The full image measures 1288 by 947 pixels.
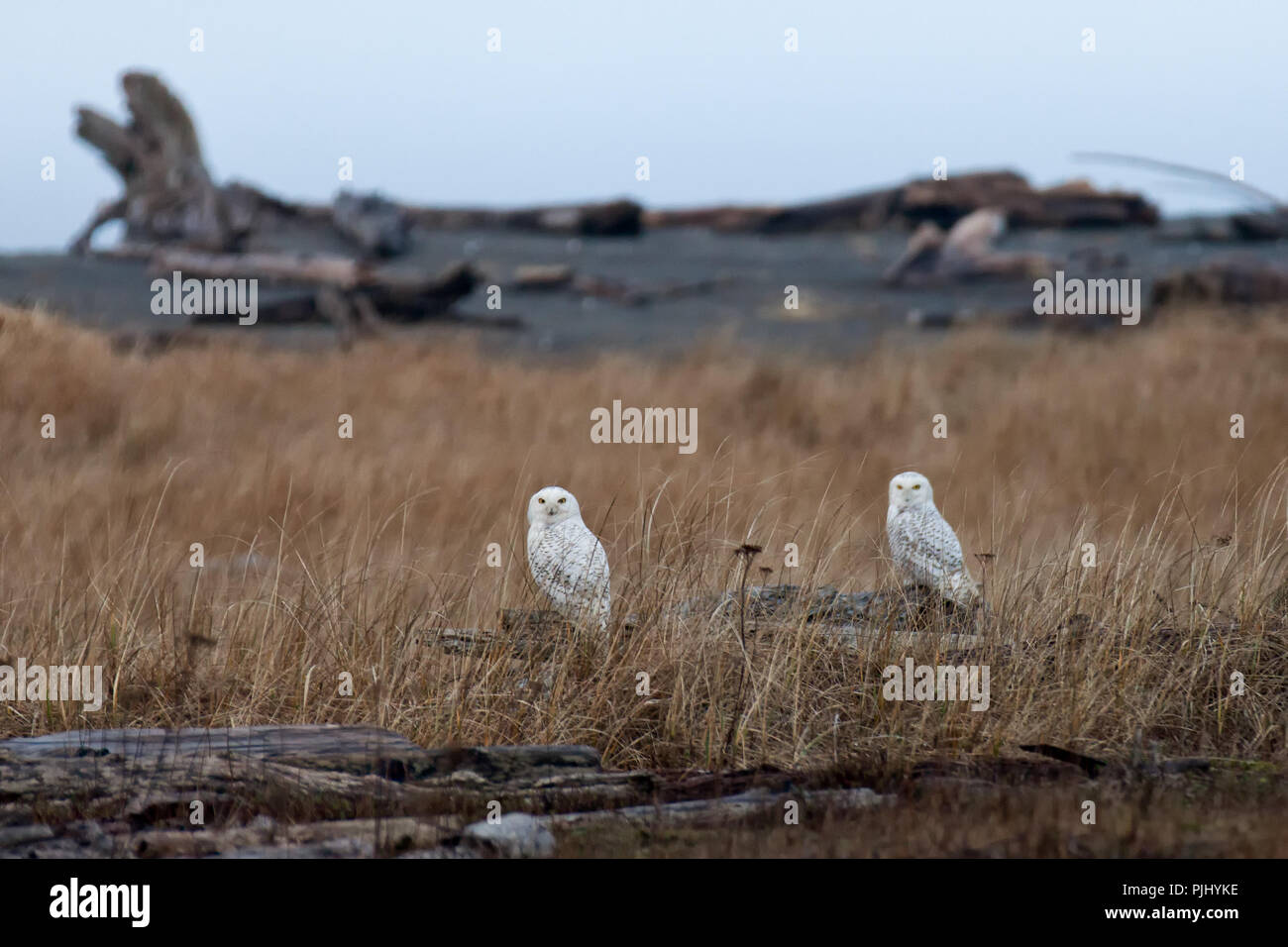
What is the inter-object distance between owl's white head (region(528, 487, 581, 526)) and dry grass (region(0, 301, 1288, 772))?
1.11 ft

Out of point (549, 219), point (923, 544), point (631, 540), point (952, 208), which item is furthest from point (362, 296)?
point (952, 208)

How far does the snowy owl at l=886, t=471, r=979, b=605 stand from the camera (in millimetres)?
4652

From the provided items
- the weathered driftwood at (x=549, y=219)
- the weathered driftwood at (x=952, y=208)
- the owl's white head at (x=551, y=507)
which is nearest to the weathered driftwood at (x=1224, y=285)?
the weathered driftwood at (x=952, y=208)

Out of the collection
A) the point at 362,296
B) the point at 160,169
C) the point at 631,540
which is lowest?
the point at 631,540

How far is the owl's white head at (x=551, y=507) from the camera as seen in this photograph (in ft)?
14.8

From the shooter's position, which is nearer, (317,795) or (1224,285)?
(317,795)

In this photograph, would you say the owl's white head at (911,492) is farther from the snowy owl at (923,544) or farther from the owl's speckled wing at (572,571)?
the owl's speckled wing at (572,571)

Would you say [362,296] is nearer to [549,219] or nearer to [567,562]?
[549,219]

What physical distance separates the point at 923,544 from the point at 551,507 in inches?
53.7

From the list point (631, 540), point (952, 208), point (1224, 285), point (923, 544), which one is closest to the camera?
point (923, 544)

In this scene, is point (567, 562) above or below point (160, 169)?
below

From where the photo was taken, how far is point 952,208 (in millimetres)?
26344

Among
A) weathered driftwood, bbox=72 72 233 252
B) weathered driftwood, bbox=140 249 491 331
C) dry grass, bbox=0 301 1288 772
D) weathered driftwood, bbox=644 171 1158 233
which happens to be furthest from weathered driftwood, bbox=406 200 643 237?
dry grass, bbox=0 301 1288 772
